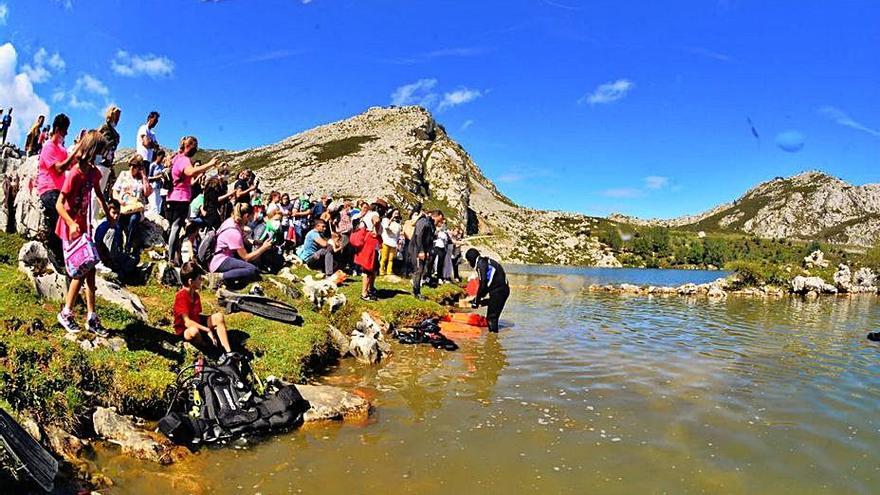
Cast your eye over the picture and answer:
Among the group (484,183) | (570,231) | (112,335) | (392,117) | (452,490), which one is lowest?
(452,490)

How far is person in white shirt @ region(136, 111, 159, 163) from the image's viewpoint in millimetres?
16828

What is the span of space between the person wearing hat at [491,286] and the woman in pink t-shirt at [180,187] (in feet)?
26.1

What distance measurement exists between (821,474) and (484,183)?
A: 7487 inches

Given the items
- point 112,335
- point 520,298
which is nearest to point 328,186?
point 520,298

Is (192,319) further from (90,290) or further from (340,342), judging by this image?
(340,342)

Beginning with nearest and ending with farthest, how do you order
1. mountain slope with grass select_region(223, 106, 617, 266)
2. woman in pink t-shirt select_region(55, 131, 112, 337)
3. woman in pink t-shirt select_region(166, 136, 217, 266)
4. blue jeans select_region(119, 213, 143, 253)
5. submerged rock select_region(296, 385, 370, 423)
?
woman in pink t-shirt select_region(55, 131, 112, 337) → submerged rock select_region(296, 385, 370, 423) → woman in pink t-shirt select_region(166, 136, 217, 266) → blue jeans select_region(119, 213, 143, 253) → mountain slope with grass select_region(223, 106, 617, 266)

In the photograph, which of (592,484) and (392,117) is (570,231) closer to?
(392,117)

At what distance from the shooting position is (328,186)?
9600 cm

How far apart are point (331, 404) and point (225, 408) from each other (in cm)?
162

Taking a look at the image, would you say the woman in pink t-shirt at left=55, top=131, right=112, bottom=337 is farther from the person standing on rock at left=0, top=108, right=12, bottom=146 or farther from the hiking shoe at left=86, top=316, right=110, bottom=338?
the person standing on rock at left=0, top=108, right=12, bottom=146

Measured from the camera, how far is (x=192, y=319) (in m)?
9.52

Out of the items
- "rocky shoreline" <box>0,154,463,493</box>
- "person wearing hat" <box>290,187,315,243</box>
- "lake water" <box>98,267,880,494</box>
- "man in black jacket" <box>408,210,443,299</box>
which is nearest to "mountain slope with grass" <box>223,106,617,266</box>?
"person wearing hat" <box>290,187,315,243</box>

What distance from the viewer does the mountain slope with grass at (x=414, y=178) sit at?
105812 millimetres

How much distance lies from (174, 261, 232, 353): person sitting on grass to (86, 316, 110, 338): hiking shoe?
1182mm
